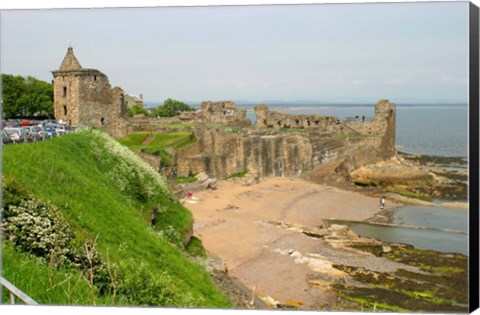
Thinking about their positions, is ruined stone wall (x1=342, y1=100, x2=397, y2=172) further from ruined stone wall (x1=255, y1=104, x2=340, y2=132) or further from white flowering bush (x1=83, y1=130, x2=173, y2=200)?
white flowering bush (x1=83, y1=130, x2=173, y2=200)

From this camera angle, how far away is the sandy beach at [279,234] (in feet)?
57.1

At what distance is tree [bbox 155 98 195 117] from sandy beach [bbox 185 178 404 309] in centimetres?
2134

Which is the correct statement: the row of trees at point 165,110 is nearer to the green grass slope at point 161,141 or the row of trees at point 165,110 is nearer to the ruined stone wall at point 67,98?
the green grass slope at point 161,141

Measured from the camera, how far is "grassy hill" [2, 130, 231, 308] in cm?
755

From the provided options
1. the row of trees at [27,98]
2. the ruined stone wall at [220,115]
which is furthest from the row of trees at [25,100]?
the ruined stone wall at [220,115]

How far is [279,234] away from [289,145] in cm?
1787

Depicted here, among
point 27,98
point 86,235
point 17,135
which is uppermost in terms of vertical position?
point 27,98

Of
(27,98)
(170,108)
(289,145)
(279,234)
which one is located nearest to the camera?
(279,234)

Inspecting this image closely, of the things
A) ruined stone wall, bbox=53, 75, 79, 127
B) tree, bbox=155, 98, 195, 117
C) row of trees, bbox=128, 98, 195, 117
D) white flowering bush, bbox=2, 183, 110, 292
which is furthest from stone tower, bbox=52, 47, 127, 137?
tree, bbox=155, 98, 195, 117

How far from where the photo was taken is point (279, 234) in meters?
24.5

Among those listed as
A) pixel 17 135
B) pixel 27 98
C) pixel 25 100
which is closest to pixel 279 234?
pixel 17 135

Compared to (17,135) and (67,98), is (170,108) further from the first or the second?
(17,135)

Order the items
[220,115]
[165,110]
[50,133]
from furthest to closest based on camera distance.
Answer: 1. [165,110]
2. [220,115]
3. [50,133]

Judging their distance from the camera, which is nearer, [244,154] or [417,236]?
[417,236]
